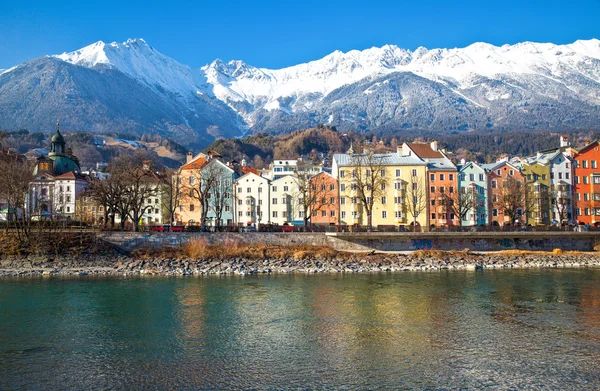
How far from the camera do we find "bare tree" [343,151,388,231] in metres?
78.0

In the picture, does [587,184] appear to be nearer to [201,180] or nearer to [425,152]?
[425,152]

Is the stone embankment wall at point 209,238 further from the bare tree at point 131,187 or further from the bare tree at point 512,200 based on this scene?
the bare tree at point 512,200

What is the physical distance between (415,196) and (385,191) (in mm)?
4743

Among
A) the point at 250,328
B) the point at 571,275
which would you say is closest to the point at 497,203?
the point at 571,275

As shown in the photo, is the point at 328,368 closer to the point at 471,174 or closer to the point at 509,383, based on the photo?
the point at 509,383

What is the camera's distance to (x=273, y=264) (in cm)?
5556

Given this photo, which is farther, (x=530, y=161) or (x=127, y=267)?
(x=530, y=161)

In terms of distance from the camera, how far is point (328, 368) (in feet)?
71.9

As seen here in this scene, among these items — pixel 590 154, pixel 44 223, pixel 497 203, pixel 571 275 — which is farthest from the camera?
pixel 590 154

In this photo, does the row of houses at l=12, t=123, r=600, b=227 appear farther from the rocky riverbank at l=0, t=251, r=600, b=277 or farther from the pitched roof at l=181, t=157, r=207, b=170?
the rocky riverbank at l=0, t=251, r=600, b=277

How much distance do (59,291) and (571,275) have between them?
1765 inches

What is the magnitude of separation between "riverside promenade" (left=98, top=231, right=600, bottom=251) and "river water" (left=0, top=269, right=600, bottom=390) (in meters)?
18.5

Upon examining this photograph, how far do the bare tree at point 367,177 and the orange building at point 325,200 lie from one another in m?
2.61

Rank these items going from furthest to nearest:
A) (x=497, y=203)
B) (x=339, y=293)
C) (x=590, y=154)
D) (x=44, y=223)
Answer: (x=590, y=154) < (x=497, y=203) < (x=44, y=223) < (x=339, y=293)
